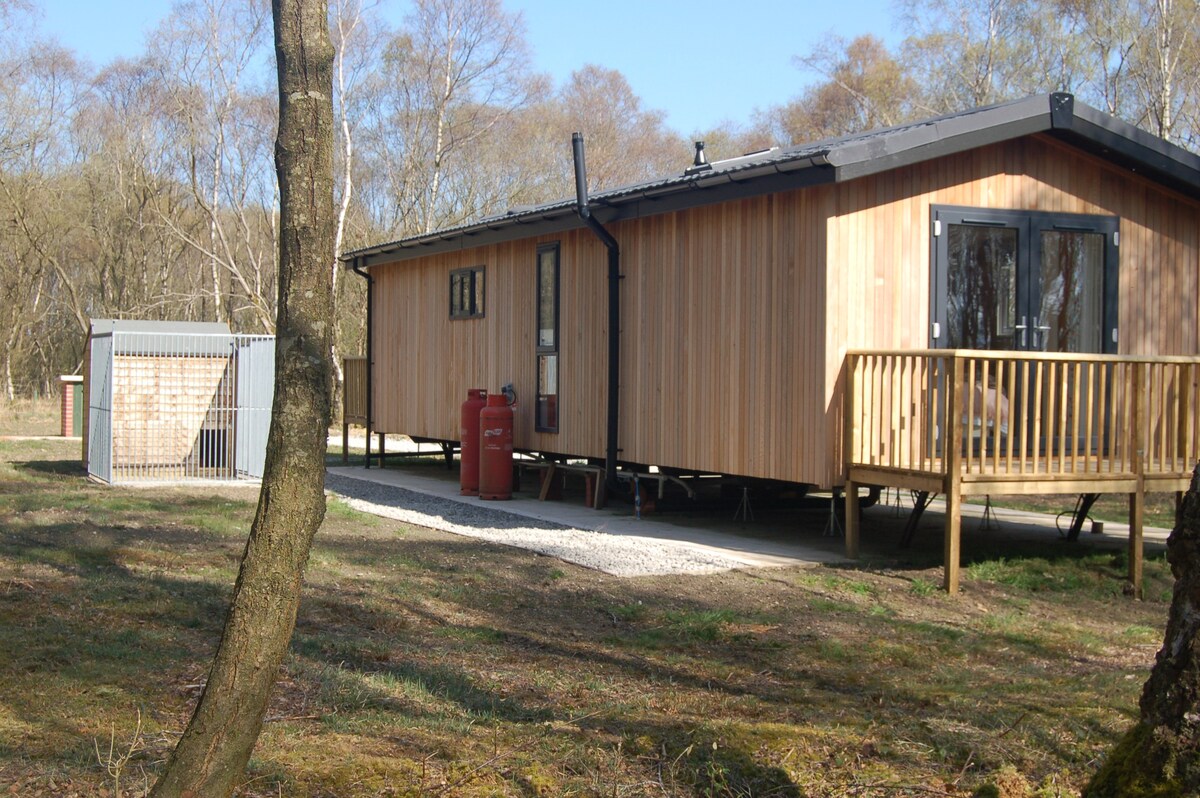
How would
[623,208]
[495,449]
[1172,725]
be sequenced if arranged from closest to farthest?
[1172,725], [623,208], [495,449]

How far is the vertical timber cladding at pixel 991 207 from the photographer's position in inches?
399

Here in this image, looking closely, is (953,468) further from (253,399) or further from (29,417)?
(29,417)

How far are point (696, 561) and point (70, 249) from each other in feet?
110

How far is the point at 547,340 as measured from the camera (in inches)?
562

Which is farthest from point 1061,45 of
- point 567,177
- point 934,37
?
point 567,177

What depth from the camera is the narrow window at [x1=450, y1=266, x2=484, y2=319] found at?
52.2ft

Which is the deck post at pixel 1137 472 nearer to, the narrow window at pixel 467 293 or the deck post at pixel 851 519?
the deck post at pixel 851 519

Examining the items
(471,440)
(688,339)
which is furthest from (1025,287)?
(471,440)

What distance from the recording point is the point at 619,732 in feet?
16.3

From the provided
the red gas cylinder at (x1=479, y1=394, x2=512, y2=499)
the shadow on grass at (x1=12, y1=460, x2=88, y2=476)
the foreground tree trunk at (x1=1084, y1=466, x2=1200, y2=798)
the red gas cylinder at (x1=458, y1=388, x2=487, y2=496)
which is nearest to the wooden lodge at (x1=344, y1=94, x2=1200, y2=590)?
Answer: the red gas cylinder at (x1=479, y1=394, x2=512, y2=499)

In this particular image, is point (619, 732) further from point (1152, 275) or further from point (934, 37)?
point (934, 37)

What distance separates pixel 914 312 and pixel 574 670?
5.61 meters

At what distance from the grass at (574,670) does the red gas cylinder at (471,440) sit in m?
3.96

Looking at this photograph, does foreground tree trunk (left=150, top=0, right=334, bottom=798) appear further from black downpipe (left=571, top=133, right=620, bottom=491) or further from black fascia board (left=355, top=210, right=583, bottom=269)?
black fascia board (left=355, top=210, right=583, bottom=269)
